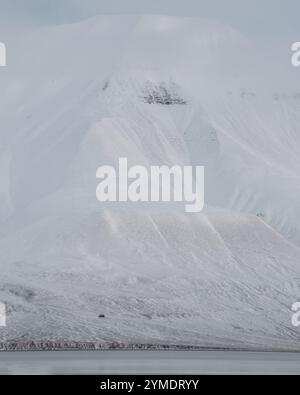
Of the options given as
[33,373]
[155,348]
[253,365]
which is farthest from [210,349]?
[33,373]

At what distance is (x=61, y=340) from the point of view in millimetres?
197875
